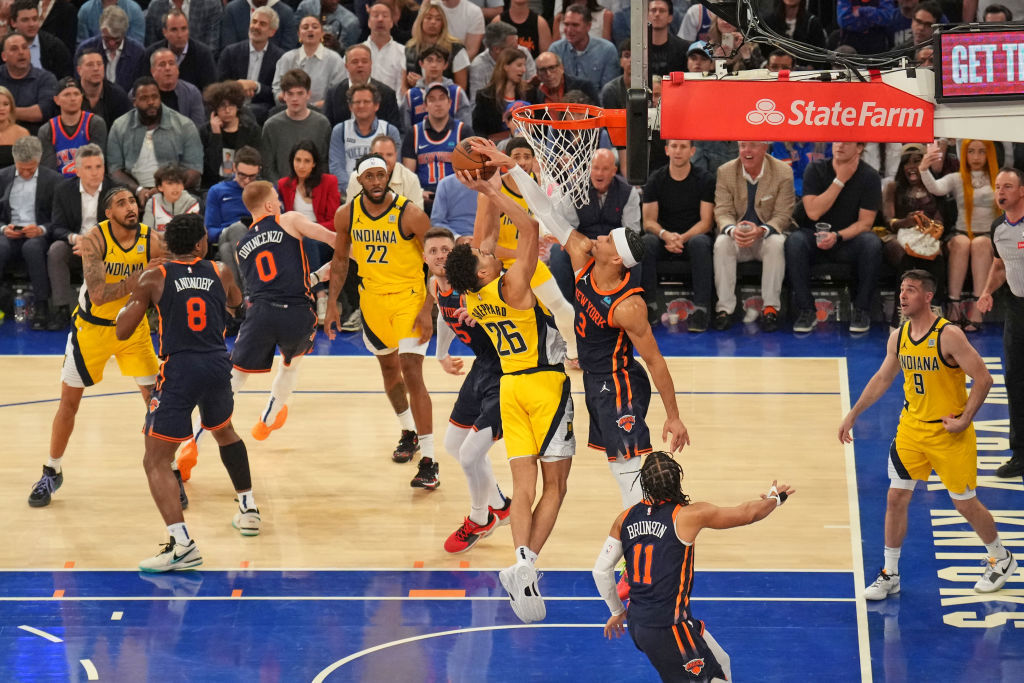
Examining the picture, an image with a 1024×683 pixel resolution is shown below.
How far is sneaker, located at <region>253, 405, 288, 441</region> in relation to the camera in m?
10.8

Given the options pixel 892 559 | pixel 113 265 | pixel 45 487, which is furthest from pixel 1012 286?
pixel 45 487

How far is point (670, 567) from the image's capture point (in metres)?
6.51

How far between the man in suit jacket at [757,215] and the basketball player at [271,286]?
4857 millimetres

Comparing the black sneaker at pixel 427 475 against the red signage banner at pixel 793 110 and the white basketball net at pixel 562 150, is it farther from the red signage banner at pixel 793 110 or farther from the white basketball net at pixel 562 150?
the red signage banner at pixel 793 110

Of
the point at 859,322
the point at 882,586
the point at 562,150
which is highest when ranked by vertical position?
the point at 562,150

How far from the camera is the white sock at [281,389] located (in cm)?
1060

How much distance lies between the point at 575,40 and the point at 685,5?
175 centimetres

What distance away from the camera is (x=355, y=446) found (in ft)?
36.6

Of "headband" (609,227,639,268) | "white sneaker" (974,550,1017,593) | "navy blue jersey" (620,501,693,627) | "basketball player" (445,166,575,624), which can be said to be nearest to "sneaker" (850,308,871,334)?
"white sneaker" (974,550,1017,593)

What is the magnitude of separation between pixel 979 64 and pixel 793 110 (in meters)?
0.90

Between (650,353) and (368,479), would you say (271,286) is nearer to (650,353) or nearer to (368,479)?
(368,479)

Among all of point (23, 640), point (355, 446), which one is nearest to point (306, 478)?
point (355, 446)

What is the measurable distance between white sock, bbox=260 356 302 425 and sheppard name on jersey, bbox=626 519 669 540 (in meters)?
4.51

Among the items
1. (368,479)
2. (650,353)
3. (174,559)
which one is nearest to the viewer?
(650,353)
